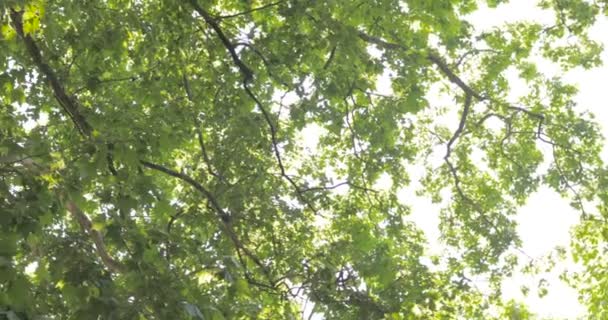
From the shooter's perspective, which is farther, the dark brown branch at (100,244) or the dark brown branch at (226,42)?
the dark brown branch at (100,244)

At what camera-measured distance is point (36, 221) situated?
299 centimetres

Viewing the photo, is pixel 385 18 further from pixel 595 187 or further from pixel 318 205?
pixel 595 187

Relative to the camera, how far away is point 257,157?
7.62 metres

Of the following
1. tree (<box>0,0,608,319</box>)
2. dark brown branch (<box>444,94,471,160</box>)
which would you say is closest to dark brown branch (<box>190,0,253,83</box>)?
tree (<box>0,0,608,319</box>)

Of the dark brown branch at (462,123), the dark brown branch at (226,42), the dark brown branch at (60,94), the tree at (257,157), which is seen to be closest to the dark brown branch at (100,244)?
the tree at (257,157)

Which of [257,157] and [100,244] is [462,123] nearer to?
[257,157]

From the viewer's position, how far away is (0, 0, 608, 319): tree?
10.8 ft

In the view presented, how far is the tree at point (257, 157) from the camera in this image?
3287mm

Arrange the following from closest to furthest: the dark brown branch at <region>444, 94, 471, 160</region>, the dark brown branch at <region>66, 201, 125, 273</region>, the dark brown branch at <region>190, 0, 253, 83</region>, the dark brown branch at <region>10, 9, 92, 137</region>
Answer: the dark brown branch at <region>10, 9, 92, 137</region>, the dark brown branch at <region>190, 0, 253, 83</region>, the dark brown branch at <region>66, 201, 125, 273</region>, the dark brown branch at <region>444, 94, 471, 160</region>

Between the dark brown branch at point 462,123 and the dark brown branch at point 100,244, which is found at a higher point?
the dark brown branch at point 462,123

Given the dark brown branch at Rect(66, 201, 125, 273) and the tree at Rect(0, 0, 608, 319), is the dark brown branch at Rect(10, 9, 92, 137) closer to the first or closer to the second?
the tree at Rect(0, 0, 608, 319)

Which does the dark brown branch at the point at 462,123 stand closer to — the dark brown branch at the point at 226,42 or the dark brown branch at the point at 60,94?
the dark brown branch at the point at 226,42

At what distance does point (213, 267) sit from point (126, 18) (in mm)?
2430

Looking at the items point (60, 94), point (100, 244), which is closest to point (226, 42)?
point (60, 94)
